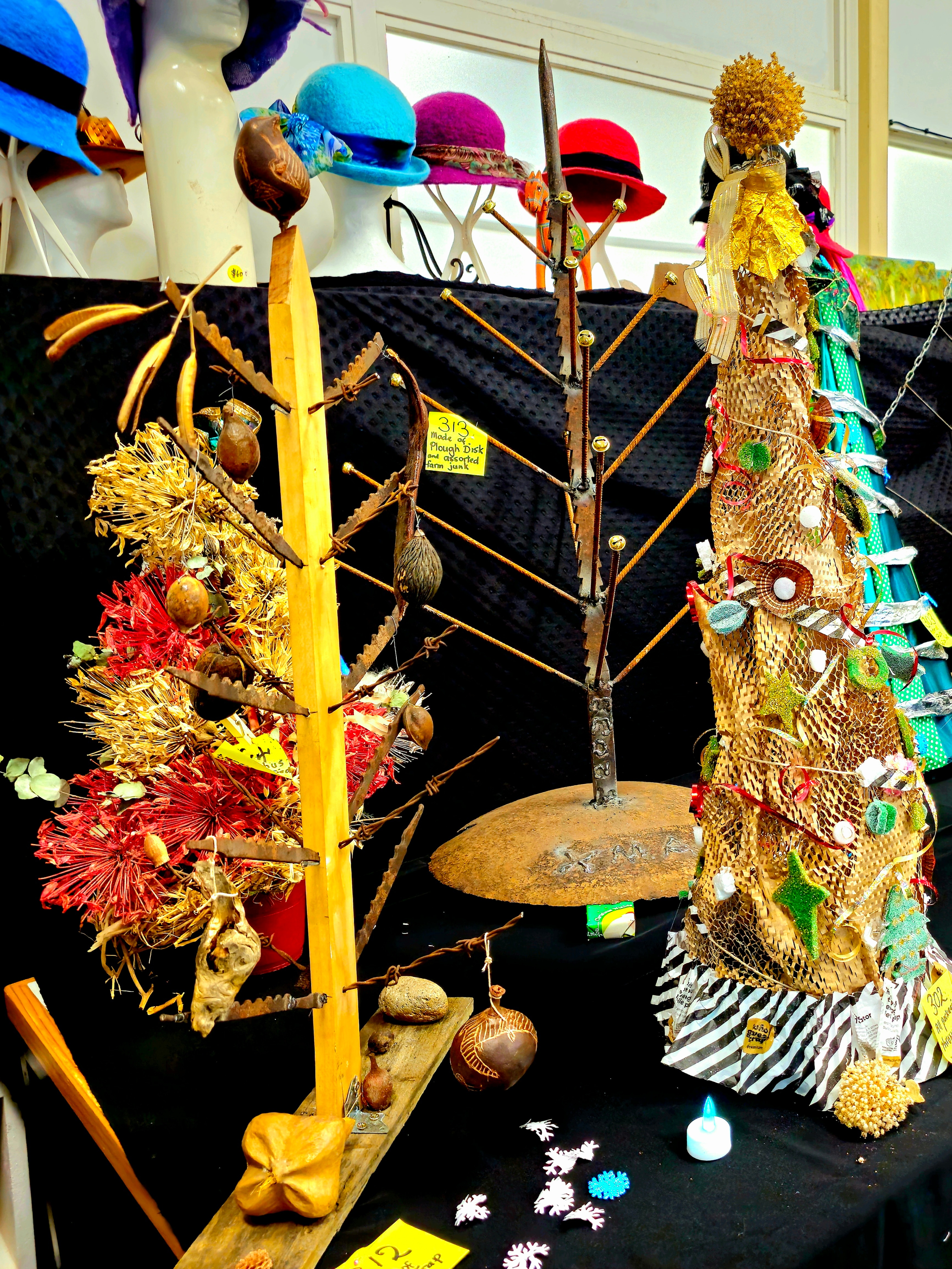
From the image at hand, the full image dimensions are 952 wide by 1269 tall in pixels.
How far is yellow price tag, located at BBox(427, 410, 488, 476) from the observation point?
1.40 metres

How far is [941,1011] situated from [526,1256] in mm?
425

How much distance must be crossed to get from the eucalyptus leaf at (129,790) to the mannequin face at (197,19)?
3.01 feet

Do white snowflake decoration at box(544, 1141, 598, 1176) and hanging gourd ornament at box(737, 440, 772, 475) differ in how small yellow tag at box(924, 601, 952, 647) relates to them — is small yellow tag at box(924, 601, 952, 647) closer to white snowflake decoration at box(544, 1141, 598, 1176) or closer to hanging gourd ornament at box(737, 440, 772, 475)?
hanging gourd ornament at box(737, 440, 772, 475)

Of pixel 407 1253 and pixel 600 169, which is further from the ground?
pixel 600 169

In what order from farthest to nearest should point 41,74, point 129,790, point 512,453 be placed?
point 512,453 → point 41,74 → point 129,790

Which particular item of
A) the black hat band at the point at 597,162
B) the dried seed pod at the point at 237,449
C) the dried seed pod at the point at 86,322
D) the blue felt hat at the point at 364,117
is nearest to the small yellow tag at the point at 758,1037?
the dried seed pod at the point at 237,449

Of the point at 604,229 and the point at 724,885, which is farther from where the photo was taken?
the point at 604,229

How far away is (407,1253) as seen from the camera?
687mm

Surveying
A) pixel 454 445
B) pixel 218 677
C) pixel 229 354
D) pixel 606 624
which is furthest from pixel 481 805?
pixel 229 354

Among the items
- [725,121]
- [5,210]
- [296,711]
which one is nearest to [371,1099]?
[296,711]

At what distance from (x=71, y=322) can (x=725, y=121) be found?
572 mm

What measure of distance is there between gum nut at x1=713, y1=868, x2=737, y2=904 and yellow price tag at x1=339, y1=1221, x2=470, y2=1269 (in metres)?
0.34

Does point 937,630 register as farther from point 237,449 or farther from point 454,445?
point 237,449

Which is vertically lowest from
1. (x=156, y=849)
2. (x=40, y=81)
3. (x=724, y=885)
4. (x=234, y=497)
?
(x=724, y=885)
